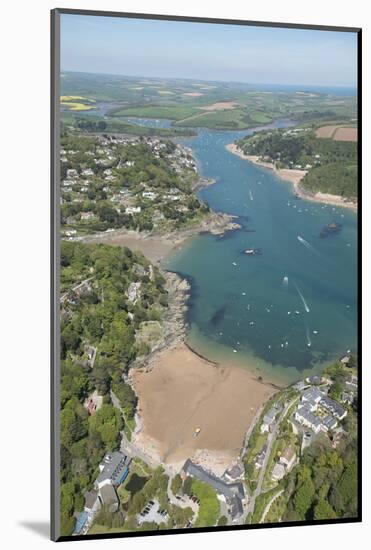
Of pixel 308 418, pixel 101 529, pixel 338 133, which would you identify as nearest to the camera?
pixel 101 529

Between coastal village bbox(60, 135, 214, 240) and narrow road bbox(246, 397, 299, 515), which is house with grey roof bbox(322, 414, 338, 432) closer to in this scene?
narrow road bbox(246, 397, 299, 515)

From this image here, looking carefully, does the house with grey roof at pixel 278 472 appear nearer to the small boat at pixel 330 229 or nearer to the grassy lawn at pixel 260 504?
the grassy lawn at pixel 260 504

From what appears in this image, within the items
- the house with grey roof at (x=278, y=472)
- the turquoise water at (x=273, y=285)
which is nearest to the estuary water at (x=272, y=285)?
the turquoise water at (x=273, y=285)

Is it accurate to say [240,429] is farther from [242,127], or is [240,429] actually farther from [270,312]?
[242,127]

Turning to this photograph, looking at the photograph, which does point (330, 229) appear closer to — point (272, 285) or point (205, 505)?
point (272, 285)

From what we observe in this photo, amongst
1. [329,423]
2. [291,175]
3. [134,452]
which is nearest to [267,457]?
[329,423]

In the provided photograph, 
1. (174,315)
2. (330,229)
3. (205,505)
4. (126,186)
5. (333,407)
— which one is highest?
(126,186)

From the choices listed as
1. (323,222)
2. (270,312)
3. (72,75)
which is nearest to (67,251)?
(72,75)
